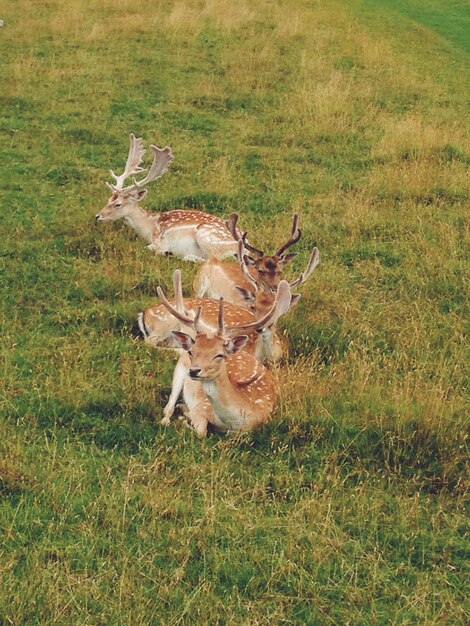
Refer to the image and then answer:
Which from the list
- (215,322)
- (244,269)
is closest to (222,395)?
(215,322)

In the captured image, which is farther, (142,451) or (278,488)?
(142,451)

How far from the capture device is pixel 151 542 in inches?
161

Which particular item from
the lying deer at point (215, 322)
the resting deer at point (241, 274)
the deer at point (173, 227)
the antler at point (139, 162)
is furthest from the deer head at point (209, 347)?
the antler at point (139, 162)

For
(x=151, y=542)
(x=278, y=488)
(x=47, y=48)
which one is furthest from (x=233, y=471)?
(x=47, y=48)

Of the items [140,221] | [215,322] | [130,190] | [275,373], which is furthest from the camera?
[130,190]

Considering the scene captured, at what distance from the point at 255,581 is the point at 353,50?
15.7 metres

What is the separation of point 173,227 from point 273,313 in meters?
3.49

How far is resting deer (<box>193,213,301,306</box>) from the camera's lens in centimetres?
640

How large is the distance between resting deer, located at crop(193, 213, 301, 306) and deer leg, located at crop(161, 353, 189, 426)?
2.82 feet

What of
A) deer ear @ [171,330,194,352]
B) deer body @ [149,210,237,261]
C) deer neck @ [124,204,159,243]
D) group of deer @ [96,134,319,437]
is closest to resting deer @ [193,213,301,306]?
group of deer @ [96,134,319,437]

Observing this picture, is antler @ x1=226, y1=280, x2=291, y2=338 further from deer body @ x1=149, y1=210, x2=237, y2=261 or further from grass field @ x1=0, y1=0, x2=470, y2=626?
deer body @ x1=149, y1=210, x2=237, y2=261

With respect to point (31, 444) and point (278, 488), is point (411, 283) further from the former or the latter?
point (31, 444)

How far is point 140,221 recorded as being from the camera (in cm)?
917

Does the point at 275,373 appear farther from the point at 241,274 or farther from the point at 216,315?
the point at 241,274
